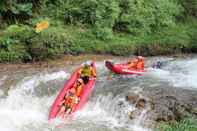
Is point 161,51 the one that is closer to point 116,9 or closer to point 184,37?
point 184,37

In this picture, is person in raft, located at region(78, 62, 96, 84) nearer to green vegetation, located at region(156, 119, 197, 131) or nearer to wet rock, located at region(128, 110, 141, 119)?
wet rock, located at region(128, 110, 141, 119)

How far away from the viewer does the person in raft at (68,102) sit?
401 inches

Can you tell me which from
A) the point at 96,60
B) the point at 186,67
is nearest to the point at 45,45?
the point at 96,60

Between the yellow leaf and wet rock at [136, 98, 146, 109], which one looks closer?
wet rock at [136, 98, 146, 109]

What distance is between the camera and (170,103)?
408 inches

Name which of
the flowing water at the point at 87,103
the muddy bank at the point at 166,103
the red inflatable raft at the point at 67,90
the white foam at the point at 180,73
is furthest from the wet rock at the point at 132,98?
the white foam at the point at 180,73

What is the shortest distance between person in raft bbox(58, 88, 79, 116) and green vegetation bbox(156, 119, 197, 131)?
235 centimetres

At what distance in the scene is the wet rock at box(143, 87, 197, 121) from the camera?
9.74 meters

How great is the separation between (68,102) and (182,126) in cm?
307

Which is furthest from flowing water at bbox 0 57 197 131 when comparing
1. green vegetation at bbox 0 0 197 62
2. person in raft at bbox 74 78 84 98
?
green vegetation at bbox 0 0 197 62

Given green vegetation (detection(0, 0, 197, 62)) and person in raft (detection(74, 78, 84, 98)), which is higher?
green vegetation (detection(0, 0, 197, 62))

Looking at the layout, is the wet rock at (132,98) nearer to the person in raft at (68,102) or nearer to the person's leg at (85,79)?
the person in raft at (68,102)

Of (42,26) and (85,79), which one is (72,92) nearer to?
(85,79)

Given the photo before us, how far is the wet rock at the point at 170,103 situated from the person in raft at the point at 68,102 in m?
1.81
